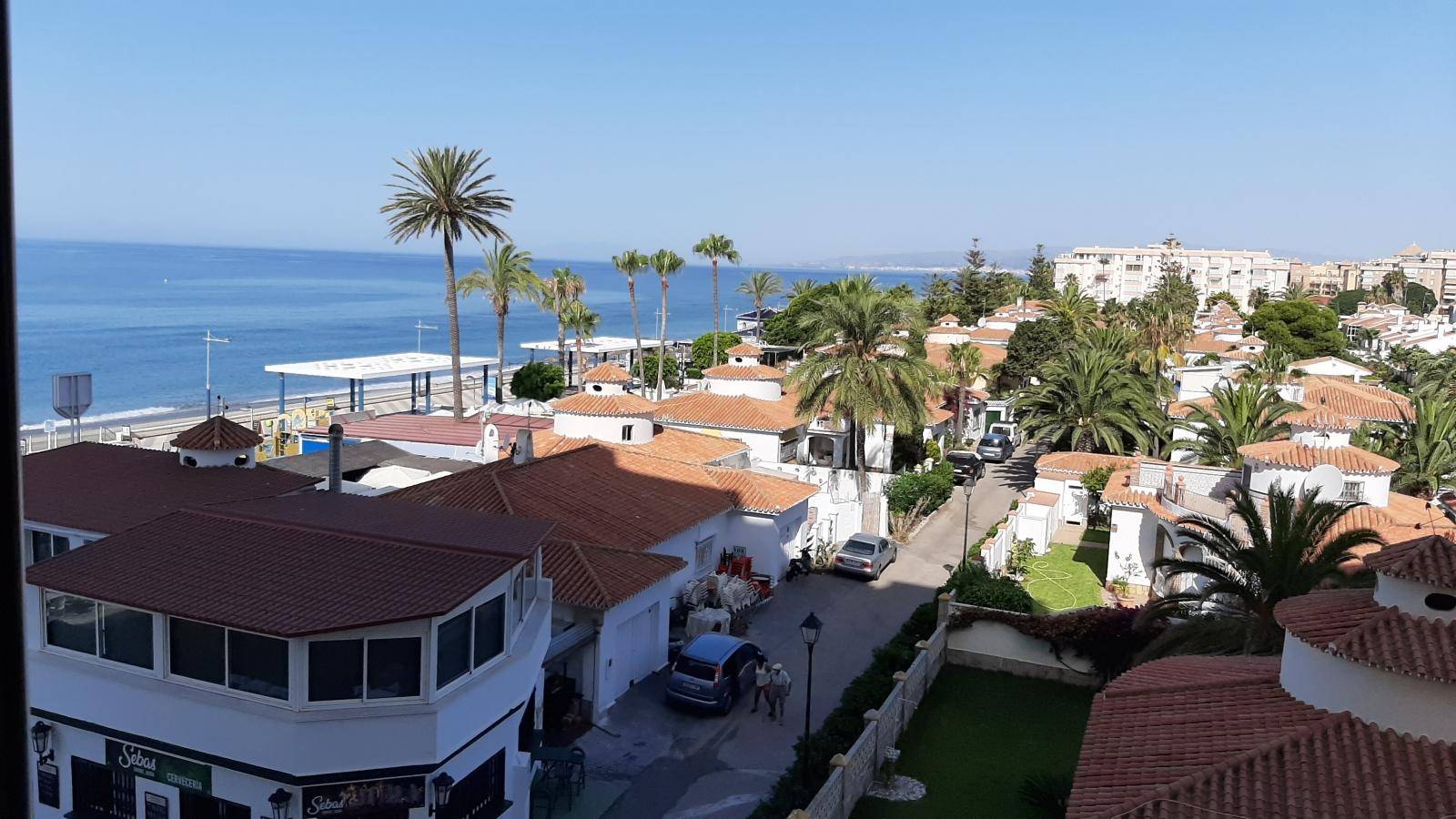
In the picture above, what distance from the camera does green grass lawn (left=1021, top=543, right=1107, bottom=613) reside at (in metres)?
27.1

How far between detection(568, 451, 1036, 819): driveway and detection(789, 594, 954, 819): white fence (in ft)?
5.17

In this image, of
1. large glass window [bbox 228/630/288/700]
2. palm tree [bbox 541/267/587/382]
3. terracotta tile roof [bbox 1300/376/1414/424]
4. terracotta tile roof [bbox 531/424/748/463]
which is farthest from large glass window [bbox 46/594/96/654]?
palm tree [bbox 541/267/587/382]

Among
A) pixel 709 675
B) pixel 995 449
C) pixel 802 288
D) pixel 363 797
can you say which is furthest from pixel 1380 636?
pixel 802 288

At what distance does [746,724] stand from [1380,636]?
1105cm

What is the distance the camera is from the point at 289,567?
13.8 meters

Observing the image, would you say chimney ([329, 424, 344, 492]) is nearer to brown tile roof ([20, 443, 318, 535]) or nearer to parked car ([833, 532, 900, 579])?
brown tile roof ([20, 443, 318, 535])

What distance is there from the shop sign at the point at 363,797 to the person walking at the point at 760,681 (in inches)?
310

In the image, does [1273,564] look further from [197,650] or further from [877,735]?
[197,650]

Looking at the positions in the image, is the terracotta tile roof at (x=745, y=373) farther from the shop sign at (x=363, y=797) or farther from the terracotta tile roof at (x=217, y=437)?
the shop sign at (x=363, y=797)

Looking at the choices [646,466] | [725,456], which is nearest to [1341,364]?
[725,456]

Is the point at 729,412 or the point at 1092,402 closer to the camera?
the point at 729,412

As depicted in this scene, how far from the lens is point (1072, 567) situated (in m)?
30.8

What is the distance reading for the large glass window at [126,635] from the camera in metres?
13.2

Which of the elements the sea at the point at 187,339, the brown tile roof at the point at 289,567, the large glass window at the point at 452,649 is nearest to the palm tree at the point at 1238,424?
the brown tile roof at the point at 289,567
